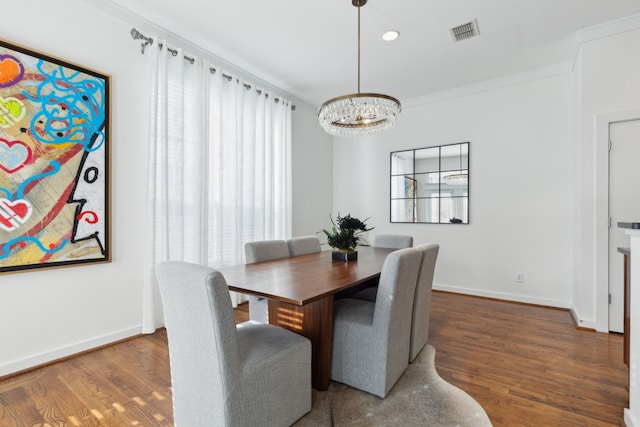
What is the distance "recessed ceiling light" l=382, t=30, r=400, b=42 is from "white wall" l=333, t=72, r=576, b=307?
1661mm

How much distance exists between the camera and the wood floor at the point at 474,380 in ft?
5.48

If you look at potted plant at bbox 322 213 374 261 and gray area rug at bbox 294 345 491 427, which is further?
potted plant at bbox 322 213 374 261

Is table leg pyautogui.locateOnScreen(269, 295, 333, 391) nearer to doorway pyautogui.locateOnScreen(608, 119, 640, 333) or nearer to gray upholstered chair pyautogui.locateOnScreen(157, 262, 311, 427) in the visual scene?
gray upholstered chair pyautogui.locateOnScreen(157, 262, 311, 427)

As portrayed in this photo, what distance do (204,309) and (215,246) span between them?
7.09 feet

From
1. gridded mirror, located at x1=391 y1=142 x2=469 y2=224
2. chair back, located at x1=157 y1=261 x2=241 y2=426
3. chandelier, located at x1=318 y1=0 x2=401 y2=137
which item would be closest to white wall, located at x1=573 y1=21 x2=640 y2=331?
gridded mirror, located at x1=391 y1=142 x2=469 y2=224

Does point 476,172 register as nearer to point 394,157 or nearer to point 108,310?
point 394,157

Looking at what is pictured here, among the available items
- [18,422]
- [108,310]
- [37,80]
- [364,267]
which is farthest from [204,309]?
[37,80]

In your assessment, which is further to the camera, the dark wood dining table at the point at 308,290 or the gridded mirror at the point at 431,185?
the gridded mirror at the point at 431,185

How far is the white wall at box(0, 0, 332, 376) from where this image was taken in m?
2.11

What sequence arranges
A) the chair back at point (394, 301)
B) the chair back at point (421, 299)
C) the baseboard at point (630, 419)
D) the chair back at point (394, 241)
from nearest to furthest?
the baseboard at point (630, 419), the chair back at point (394, 301), the chair back at point (421, 299), the chair back at point (394, 241)

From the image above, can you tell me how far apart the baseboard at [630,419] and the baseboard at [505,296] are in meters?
2.29

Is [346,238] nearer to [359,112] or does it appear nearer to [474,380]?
[359,112]

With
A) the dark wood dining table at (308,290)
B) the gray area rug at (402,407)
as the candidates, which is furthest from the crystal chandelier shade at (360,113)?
the gray area rug at (402,407)

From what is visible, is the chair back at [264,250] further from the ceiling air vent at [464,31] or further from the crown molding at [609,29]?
the crown molding at [609,29]
